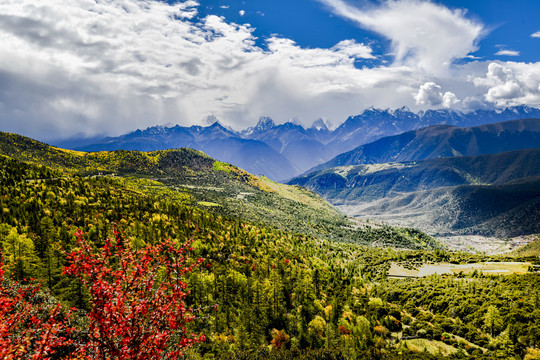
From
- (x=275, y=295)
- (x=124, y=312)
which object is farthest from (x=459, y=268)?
(x=124, y=312)

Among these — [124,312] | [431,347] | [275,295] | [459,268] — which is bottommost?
[431,347]

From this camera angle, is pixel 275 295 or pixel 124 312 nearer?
pixel 124 312

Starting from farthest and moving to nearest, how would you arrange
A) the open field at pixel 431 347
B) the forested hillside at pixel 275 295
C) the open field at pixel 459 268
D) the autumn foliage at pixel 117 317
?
the open field at pixel 459 268
the open field at pixel 431 347
the forested hillside at pixel 275 295
the autumn foliage at pixel 117 317

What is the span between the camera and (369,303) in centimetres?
5938

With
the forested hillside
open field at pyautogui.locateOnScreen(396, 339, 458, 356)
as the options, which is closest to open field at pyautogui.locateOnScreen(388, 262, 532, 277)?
the forested hillside

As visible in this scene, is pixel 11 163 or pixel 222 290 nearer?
pixel 222 290

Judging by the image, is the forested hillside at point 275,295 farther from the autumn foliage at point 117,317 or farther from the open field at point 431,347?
the autumn foliage at point 117,317

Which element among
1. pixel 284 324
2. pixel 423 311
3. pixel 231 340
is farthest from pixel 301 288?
pixel 423 311

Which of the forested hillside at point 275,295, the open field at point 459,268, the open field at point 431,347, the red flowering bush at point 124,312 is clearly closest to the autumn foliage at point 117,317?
the red flowering bush at point 124,312

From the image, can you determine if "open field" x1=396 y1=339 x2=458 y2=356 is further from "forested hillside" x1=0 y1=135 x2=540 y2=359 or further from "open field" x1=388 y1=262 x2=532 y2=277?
"open field" x1=388 y1=262 x2=532 y2=277

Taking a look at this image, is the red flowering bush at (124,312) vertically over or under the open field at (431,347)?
over

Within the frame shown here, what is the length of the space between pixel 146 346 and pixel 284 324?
51.9m

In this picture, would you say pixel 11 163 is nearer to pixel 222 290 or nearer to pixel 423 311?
pixel 222 290

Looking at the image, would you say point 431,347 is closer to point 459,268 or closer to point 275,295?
point 275,295
